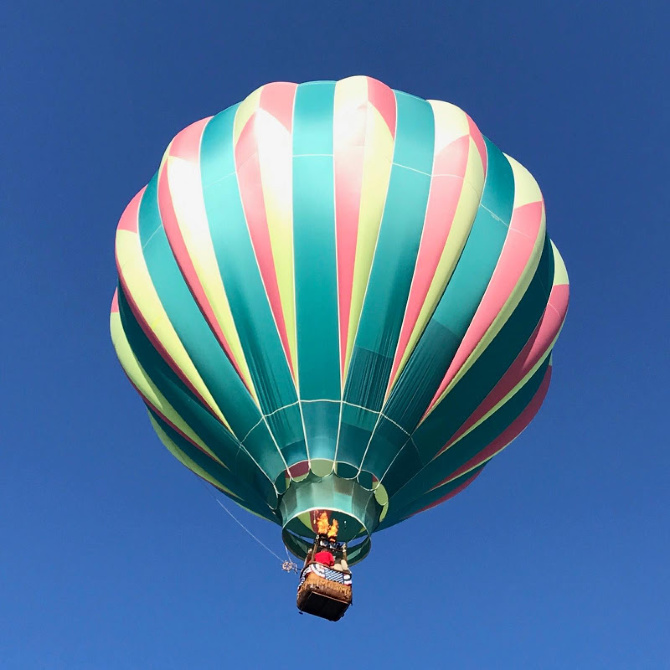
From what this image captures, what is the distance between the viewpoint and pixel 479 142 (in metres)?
13.1

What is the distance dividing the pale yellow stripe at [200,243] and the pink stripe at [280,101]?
1.17 m

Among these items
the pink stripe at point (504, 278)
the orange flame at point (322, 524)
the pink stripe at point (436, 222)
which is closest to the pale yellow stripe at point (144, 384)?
the orange flame at point (322, 524)

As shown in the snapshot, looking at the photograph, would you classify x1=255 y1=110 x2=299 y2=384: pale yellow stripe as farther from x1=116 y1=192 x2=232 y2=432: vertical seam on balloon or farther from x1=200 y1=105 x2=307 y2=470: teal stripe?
x1=116 y1=192 x2=232 y2=432: vertical seam on balloon

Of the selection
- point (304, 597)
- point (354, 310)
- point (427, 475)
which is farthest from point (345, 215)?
point (304, 597)

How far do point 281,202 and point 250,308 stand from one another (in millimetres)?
1288

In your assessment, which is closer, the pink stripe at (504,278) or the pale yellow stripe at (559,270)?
the pink stripe at (504,278)

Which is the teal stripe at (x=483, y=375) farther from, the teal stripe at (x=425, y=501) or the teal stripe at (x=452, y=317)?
the teal stripe at (x=425, y=501)

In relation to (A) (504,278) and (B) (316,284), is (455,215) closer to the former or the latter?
(A) (504,278)

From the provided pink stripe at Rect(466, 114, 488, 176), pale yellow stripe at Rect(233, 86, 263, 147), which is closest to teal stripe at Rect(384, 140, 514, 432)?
pink stripe at Rect(466, 114, 488, 176)

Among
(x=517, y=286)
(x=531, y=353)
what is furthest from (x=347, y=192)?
(x=531, y=353)

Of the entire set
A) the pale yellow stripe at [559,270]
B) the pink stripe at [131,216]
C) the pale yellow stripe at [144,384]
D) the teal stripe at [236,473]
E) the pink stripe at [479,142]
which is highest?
the pink stripe at [479,142]

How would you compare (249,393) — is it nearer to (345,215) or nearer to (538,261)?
(345,215)

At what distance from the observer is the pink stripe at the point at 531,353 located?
12.7 metres

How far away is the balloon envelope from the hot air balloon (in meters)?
0.02
